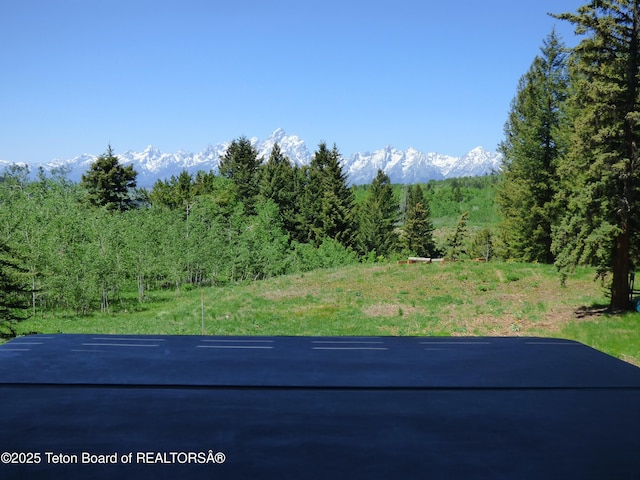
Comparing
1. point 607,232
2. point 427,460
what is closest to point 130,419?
point 427,460

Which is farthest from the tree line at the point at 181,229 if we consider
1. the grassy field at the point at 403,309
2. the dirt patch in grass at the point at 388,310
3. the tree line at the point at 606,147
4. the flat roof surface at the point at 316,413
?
the tree line at the point at 606,147

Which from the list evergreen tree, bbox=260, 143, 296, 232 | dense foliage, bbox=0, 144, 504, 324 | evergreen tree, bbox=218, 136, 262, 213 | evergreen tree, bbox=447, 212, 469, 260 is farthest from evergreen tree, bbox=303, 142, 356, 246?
evergreen tree, bbox=447, 212, 469, 260

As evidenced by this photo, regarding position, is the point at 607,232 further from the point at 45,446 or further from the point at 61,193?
the point at 61,193

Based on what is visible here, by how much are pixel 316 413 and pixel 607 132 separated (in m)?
15.0

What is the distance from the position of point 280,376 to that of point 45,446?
2.04 meters

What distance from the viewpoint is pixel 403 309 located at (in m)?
20.3

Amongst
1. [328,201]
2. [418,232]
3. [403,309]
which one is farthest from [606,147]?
[418,232]

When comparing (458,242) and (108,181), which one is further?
(458,242)

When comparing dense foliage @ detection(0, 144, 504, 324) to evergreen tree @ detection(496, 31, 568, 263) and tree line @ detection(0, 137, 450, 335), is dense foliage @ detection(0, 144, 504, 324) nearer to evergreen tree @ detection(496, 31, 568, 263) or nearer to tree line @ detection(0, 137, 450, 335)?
tree line @ detection(0, 137, 450, 335)

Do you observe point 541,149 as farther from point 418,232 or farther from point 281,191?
point 418,232

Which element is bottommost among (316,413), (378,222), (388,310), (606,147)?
(388,310)

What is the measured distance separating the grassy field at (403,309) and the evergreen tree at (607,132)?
2.59 metres

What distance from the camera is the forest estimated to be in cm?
1562

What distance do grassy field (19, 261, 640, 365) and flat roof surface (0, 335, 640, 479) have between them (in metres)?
10.2
